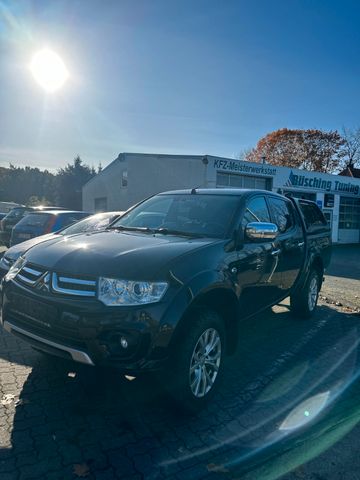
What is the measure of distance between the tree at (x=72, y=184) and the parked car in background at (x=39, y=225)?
35.5 meters

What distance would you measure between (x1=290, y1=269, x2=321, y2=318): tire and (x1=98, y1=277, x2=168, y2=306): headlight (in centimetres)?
358

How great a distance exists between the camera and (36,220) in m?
9.10

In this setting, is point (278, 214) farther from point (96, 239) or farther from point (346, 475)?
point (346, 475)

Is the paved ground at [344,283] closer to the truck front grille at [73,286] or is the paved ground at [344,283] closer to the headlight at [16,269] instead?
the truck front grille at [73,286]

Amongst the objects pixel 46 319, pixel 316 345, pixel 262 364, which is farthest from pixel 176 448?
pixel 316 345

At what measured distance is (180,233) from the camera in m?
3.67

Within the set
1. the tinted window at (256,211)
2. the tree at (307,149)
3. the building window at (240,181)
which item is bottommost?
the tinted window at (256,211)

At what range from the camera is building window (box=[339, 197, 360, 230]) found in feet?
82.0

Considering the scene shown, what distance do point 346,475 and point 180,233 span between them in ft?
7.65

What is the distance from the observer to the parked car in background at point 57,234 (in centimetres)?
592

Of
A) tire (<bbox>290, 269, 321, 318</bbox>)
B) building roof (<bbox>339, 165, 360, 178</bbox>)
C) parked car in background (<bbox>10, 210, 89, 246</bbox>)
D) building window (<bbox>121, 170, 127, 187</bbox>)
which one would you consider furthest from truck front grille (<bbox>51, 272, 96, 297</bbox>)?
building roof (<bbox>339, 165, 360, 178</bbox>)

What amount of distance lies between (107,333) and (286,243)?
2983 millimetres

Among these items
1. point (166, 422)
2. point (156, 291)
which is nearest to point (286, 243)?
point (156, 291)

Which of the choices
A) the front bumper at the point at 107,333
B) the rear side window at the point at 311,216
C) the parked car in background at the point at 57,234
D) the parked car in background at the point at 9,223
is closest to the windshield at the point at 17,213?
the parked car in background at the point at 9,223
